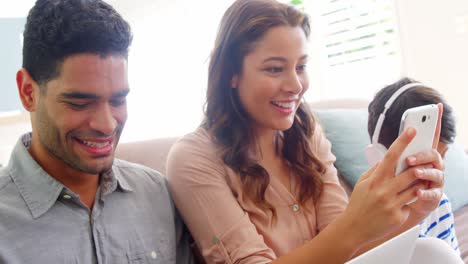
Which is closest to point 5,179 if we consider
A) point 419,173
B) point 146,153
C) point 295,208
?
point 146,153

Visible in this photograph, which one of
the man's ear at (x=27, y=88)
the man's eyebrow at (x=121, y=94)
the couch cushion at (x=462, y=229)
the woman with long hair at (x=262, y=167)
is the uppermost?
the man's ear at (x=27, y=88)

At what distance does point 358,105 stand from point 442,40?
77cm

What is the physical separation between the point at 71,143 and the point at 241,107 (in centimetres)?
42

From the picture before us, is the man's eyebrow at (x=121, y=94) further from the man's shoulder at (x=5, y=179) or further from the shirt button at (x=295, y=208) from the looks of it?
the shirt button at (x=295, y=208)

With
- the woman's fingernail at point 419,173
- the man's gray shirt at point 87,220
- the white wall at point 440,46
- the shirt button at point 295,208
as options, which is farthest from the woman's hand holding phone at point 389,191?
the white wall at point 440,46

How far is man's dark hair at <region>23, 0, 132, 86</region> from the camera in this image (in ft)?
2.67

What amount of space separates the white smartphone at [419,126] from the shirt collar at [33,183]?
0.56 meters

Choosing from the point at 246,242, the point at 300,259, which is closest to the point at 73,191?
the point at 246,242

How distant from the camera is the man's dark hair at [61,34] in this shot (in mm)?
813

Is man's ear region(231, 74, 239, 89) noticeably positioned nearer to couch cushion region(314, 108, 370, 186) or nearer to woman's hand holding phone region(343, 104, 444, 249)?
woman's hand holding phone region(343, 104, 444, 249)

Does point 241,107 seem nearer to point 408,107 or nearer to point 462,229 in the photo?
point 408,107

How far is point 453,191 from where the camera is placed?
1.58 meters

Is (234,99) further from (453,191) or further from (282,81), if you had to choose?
(453,191)

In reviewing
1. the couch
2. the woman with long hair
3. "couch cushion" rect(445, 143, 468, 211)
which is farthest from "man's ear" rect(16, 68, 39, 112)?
"couch cushion" rect(445, 143, 468, 211)
